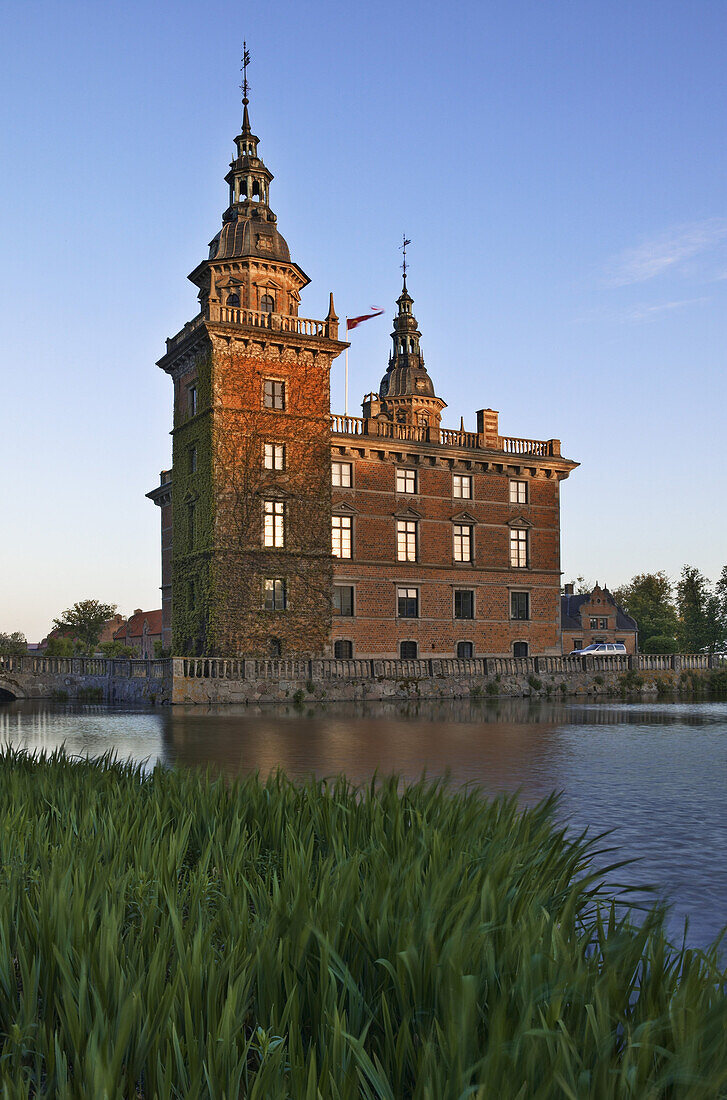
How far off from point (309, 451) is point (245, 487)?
142 inches

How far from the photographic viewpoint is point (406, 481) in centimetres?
4556

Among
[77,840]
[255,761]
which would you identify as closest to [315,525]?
[255,761]

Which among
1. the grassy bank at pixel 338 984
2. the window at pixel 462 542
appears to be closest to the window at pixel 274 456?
the window at pixel 462 542

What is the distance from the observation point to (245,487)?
39.2 meters

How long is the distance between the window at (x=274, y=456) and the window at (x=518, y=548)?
13.8 m

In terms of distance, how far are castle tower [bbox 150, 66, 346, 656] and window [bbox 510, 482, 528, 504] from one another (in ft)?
38.0

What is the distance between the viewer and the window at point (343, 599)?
42875 millimetres

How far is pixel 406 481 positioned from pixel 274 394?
28.5 ft

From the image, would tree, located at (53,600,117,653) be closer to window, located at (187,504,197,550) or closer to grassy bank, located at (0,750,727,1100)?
window, located at (187,504,197,550)

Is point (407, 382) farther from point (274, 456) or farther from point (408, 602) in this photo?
point (274, 456)

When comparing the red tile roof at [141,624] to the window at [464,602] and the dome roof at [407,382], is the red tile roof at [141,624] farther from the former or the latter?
the window at [464,602]

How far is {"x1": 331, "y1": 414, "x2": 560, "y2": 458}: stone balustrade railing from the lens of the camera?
4456 centimetres

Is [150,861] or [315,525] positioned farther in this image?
[315,525]

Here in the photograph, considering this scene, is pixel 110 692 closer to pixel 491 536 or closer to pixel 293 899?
pixel 491 536
